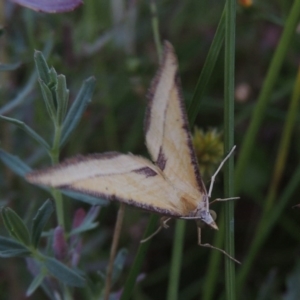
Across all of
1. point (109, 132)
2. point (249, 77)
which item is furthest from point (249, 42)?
point (109, 132)

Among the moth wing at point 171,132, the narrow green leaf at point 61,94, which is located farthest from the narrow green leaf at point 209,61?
the narrow green leaf at point 61,94

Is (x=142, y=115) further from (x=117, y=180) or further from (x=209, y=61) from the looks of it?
(x=117, y=180)

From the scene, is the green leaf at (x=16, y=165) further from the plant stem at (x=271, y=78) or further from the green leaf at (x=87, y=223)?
the plant stem at (x=271, y=78)

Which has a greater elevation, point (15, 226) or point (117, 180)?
point (117, 180)

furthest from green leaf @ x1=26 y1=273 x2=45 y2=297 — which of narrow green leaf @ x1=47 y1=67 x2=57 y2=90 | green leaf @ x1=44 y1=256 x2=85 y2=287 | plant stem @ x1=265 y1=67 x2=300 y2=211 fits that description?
plant stem @ x1=265 y1=67 x2=300 y2=211

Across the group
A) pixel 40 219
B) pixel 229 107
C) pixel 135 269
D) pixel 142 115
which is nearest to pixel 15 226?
pixel 40 219

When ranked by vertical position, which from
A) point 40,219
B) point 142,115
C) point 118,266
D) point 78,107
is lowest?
point 142,115
